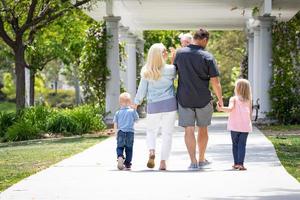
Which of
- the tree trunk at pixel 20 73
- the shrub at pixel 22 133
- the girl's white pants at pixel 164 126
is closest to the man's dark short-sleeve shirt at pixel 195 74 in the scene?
the girl's white pants at pixel 164 126

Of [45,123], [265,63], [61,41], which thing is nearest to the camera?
[45,123]

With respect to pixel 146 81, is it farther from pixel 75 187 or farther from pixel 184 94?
pixel 75 187

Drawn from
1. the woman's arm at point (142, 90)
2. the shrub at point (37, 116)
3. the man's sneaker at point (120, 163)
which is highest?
the woman's arm at point (142, 90)

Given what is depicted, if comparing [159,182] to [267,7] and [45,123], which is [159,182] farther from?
[267,7]

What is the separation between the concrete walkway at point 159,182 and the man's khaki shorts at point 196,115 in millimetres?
706

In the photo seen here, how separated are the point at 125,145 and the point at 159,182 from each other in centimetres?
192

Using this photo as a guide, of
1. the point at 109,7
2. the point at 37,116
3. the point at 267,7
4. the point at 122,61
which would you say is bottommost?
the point at 37,116

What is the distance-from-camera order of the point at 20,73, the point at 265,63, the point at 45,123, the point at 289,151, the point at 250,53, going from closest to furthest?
the point at 289,151, the point at 45,123, the point at 20,73, the point at 265,63, the point at 250,53

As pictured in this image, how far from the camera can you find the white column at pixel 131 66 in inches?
1242

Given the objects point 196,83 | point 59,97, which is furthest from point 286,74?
point 59,97

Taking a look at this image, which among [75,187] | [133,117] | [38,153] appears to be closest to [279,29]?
[38,153]

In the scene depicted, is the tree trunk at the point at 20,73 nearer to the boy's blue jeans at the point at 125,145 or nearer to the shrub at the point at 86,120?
the shrub at the point at 86,120

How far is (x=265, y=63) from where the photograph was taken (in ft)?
81.6

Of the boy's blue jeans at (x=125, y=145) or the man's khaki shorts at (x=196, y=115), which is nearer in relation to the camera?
the man's khaki shorts at (x=196, y=115)
